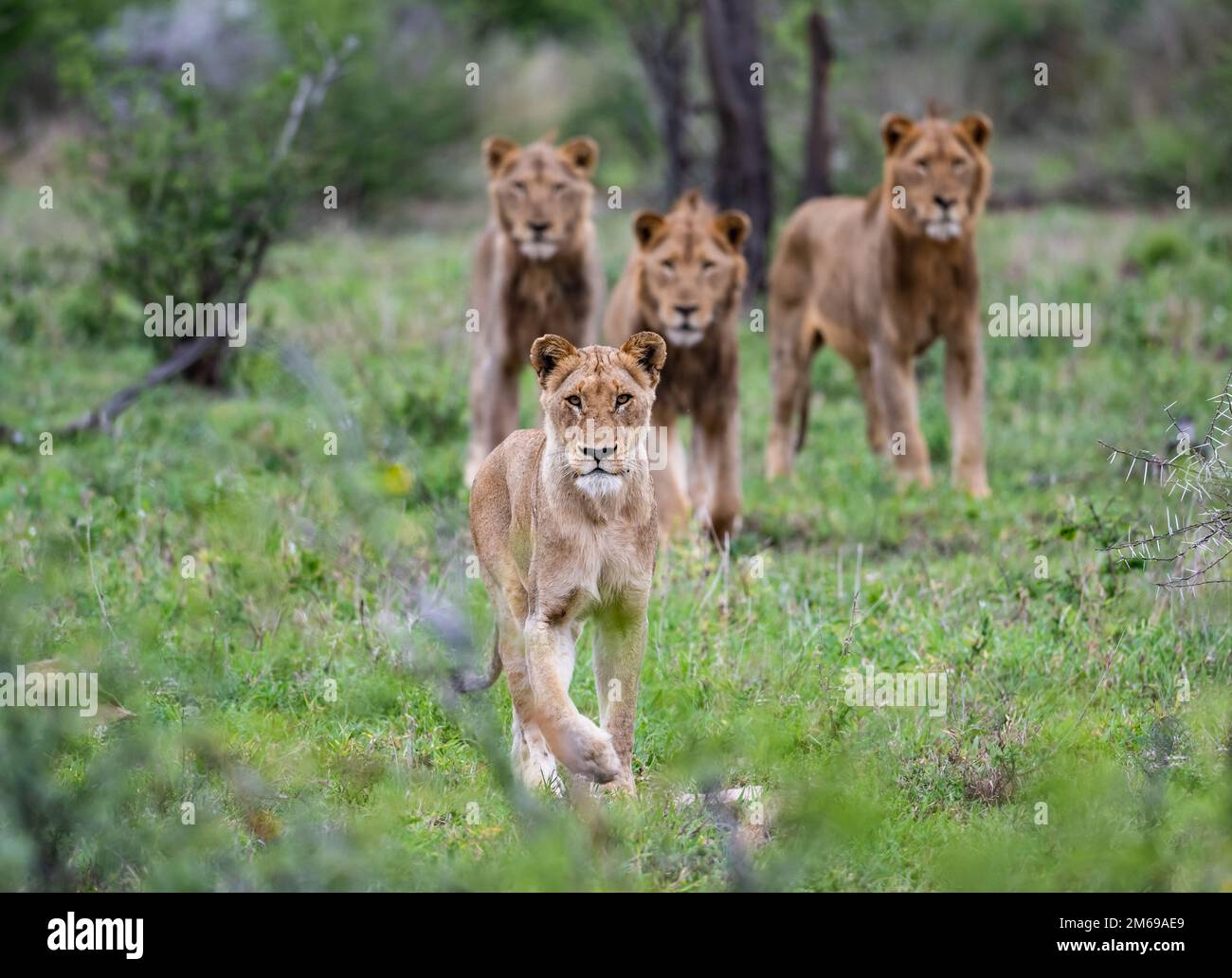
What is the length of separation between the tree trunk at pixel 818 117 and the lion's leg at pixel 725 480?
21.0 ft

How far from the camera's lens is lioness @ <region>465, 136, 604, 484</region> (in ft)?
29.6

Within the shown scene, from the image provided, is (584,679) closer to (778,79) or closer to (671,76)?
(671,76)

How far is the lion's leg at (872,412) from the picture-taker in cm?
994

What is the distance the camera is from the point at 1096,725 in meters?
5.39

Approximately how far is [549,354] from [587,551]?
559mm

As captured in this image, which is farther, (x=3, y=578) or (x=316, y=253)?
(x=316, y=253)

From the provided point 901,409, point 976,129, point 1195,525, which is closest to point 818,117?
point 976,129

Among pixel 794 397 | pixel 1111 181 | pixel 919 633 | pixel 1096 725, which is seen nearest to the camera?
pixel 1096 725

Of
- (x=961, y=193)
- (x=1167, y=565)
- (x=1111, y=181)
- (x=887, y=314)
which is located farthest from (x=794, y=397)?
(x=1111, y=181)

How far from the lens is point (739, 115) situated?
533 inches

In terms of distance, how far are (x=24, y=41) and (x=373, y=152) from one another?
3.93m
